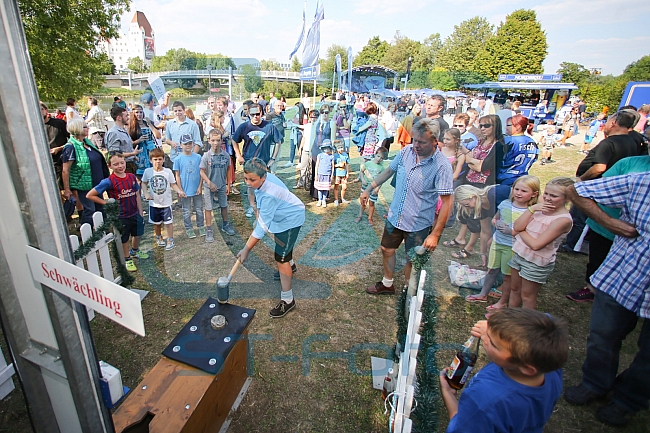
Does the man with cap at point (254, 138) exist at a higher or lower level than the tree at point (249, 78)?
lower

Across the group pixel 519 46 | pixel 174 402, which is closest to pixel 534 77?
pixel 519 46

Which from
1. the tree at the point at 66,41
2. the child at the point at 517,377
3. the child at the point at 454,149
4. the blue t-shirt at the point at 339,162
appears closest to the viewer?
the child at the point at 517,377

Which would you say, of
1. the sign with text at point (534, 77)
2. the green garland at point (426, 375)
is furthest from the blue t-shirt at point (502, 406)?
the sign with text at point (534, 77)

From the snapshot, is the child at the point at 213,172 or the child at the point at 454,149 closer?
the child at the point at 213,172

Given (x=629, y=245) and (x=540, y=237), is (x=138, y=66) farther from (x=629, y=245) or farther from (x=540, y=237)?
(x=629, y=245)

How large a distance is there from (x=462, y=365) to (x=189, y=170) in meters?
4.67

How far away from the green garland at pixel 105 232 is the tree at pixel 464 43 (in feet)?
221

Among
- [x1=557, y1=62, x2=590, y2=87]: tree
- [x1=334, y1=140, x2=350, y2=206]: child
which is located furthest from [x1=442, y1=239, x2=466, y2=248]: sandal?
[x1=557, y1=62, x2=590, y2=87]: tree

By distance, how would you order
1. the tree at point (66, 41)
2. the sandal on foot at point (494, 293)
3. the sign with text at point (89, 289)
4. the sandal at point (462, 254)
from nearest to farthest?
1. the sign with text at point (89, 289)
2. the sandal on foot at point (494, 293)
3. the sandal at point (462, 254)
4. the tree at point (66, 41)

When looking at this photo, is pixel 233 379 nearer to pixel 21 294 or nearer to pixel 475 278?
pixel 21 294

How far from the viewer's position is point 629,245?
2342mm

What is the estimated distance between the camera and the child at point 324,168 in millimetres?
6723

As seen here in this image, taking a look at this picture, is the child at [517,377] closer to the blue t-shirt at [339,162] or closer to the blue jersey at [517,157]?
the blue jersey at [517,157]

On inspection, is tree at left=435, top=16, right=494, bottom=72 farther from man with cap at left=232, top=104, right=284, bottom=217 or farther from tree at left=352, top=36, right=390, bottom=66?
man with cap at left=232, top=104, right=284, bottom=217
